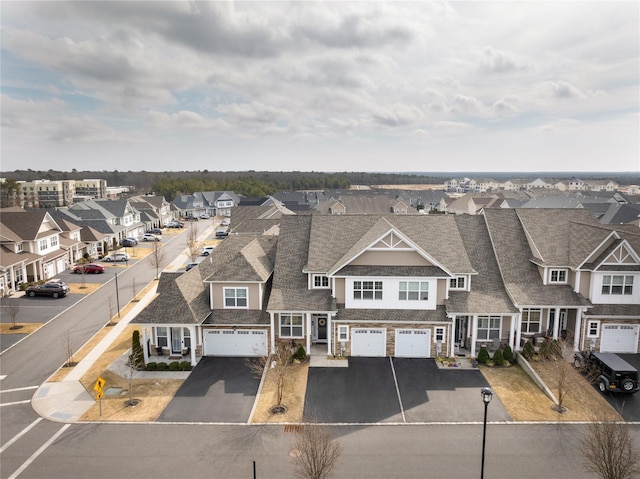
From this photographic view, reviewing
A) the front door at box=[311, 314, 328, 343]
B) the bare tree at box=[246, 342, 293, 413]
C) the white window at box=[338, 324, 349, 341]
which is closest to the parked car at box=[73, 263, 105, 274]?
the bare tree at box=[246, 342, 293, 413]

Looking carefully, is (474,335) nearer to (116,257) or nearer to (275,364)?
(275,364)

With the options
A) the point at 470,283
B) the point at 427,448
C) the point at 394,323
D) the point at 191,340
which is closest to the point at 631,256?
the point at 470,283

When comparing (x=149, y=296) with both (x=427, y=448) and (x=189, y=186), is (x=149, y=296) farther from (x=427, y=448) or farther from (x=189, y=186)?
(x=189, y=186)

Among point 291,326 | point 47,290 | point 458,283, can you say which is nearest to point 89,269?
point 47,290

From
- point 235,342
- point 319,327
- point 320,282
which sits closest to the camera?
point 235,342

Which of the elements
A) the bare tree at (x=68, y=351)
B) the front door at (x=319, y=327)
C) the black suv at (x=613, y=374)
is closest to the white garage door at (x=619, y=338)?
the black suv at (x=613, y=374)

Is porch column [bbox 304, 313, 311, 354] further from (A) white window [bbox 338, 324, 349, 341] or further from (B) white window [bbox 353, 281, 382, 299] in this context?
(B) white window [bbox 353, 281, 382, 299]

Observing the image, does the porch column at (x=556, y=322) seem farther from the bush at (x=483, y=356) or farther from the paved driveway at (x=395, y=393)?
the paved driveway at (x=395, y=393)
